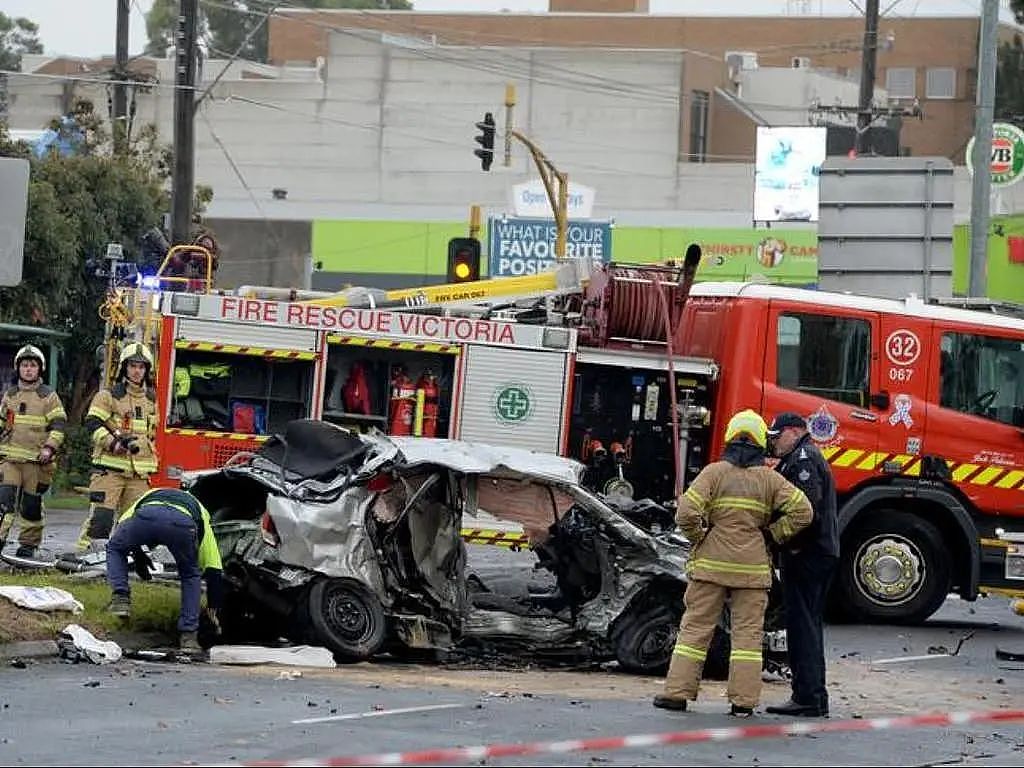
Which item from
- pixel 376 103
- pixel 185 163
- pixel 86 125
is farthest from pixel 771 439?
pixel 376 103

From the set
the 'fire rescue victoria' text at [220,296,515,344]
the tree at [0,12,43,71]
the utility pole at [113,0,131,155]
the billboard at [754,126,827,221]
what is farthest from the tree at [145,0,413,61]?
the 'fire rescue victoria' text at [220,296,515,344]

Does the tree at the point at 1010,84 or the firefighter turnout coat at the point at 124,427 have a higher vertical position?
the tree at the point at 1010,84

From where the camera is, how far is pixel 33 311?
1171 inches

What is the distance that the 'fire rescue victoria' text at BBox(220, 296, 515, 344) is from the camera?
16.9 metres

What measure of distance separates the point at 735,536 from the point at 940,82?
80.1 m

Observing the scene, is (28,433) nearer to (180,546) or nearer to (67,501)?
(180,546)

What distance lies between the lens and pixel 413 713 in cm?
1089

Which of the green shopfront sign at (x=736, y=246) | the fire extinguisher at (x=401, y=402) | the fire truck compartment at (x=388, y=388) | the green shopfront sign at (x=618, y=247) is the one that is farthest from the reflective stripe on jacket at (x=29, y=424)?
the green shopfront sign at (x=736, y=246)

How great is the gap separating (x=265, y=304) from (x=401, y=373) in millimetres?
1240

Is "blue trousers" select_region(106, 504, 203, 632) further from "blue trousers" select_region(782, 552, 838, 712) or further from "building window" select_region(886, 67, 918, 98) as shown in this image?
"building window" select_region(886, 67, 918, 98)

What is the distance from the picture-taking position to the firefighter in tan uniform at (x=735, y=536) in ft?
37.9

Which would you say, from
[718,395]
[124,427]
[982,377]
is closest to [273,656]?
[124,427]

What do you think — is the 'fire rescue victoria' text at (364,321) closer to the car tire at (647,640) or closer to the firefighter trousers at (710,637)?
the car tire at (647,640)

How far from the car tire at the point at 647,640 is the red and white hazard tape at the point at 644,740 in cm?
205
